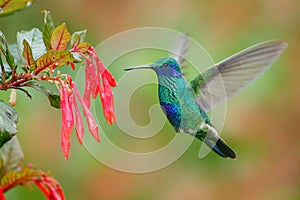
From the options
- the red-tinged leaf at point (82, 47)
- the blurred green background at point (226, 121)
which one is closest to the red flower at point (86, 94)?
the red-tinged leaf at point (82, 47)

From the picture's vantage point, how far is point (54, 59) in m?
0.83

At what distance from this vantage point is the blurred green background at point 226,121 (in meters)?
2.41

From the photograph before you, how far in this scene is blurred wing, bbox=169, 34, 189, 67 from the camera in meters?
1.09

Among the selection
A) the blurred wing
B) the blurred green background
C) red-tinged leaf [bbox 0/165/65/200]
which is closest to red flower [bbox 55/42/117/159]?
red-tinged leaf [bbox 0/165/65/200]

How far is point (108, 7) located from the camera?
9.88ft

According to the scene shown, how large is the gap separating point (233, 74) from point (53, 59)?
1.22 ft

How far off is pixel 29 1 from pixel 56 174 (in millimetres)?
1462

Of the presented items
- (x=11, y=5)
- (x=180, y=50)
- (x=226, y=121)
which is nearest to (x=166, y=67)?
(x=180, y=50)

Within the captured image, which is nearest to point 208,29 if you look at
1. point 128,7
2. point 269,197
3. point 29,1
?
point 128,7

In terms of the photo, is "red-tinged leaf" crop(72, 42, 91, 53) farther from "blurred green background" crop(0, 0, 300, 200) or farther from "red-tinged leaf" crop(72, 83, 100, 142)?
"blurred green background" crop(0, 0, 300, 200)

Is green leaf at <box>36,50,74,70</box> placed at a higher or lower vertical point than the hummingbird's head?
higher

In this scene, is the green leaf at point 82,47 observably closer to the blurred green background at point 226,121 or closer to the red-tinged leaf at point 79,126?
the red-tinged leaf at point 79,126

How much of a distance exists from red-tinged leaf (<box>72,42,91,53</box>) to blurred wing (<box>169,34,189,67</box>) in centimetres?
26

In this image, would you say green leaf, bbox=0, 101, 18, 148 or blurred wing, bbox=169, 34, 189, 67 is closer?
green leaf, bbox=0, 101, 18, 148
